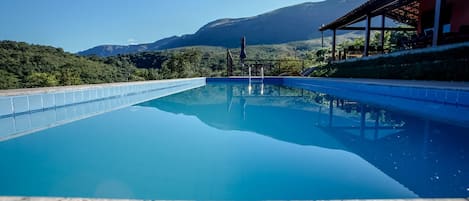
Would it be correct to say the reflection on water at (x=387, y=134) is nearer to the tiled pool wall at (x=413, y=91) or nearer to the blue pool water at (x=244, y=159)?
the blue pool water at (x=244, y=159)

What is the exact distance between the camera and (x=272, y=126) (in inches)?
141

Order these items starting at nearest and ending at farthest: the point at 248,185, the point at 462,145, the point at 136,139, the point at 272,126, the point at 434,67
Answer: the point at 248,185, the point at 462,145, the point at 136,139, the point at 272,126, the point at 434,67

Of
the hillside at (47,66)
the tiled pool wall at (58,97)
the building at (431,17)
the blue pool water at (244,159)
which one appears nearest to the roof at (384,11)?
the building at (431,17)

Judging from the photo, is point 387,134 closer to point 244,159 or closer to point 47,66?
point 244,159

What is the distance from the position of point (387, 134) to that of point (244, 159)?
1742 mm

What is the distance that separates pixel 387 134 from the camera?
9.98 ft

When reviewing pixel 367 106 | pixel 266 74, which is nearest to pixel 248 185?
pixel 367 106

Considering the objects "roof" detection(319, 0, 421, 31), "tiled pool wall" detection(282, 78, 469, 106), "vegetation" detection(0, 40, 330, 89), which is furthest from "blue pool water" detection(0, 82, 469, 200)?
"vegetation" detection(0, 40, 330, 89)

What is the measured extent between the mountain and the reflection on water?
155 ft

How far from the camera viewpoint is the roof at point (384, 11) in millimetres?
8727

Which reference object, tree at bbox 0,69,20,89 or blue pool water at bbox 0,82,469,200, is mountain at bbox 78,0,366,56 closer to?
tree at bbox 0,69,20,89

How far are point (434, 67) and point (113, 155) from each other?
5979mm

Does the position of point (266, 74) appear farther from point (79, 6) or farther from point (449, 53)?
point (79, 6)

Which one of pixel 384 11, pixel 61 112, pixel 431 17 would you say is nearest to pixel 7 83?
pixel 61 112
